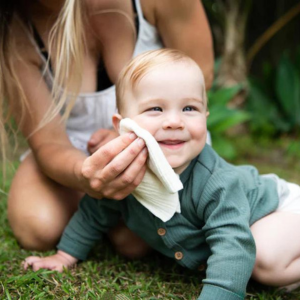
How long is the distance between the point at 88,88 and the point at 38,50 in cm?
23

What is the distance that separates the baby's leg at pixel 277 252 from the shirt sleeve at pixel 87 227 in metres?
0.46

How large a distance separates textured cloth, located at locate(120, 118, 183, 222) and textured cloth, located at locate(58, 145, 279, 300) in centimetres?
6

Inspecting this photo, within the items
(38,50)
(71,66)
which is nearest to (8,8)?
(38,50)

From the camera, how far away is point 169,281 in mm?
1513

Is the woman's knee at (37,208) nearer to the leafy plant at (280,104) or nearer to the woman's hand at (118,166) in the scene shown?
the woman's hand at (118,166)

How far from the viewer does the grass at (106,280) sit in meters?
1.35

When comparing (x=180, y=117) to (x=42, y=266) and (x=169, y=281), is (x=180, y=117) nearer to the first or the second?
(x=169, y=281)

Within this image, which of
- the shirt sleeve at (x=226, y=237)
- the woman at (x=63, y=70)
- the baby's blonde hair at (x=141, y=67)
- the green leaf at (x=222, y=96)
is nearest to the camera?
the shirt sleeve at (x=226, y=237)

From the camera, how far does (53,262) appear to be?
1.55 meters

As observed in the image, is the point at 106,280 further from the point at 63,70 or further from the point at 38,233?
the point at 63,70

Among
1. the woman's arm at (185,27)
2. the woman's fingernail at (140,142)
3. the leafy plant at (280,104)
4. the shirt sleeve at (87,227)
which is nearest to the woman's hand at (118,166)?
the woman's fingernail at (140,142)

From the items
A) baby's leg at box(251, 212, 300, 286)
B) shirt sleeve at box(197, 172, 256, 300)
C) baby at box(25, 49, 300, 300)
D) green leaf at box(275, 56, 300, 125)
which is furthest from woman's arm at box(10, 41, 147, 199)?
green leaf at box(275, 56, 300, 125)

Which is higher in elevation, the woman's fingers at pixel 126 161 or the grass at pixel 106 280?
the woman's fingers at pixel 126 161

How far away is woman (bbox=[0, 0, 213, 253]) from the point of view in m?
1.68
